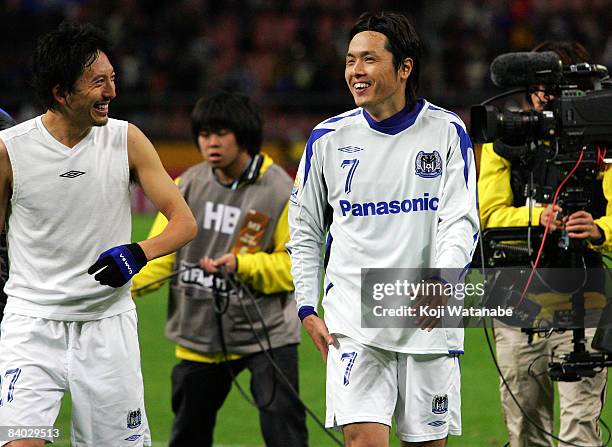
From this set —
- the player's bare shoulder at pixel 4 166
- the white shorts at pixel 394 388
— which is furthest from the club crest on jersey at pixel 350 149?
the player's bare shoulder at pixel 4 166

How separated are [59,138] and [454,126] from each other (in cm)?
159

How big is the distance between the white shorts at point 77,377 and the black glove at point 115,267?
31cm

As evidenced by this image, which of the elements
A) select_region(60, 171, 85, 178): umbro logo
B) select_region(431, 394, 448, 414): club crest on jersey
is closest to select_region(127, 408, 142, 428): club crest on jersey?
select_region(60, 171, 85, 178): umbro logo

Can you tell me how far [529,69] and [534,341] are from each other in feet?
4.57

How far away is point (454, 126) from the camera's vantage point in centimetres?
474

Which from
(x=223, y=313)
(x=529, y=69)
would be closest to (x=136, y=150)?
(x=223, y=313)

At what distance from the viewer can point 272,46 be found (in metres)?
23.2

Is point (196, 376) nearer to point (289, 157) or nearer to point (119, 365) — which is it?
point (119, 365)

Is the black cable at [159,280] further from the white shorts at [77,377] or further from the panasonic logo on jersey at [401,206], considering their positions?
the panasonic logo on jersey at [401,206]

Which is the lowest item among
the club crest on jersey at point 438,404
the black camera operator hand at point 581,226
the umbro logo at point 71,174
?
the club crest on jersey at point 438,404

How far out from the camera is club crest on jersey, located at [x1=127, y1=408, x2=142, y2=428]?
470 cm

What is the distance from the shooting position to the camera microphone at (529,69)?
519 cm

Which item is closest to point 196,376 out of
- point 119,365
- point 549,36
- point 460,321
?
point 119,365

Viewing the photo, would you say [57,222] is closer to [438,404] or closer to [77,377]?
[77,377]
